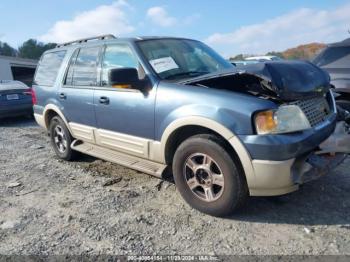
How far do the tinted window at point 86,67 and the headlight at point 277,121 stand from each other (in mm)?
2587

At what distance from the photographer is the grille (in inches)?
134

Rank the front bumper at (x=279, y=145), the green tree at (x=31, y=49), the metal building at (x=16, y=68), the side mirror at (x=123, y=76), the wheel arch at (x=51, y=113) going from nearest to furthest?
the front bumper at (x=279, y=145), the side mirror at (x=123, y=76), the wheel arch at (x=51, y=113), the metal building at (x=16, y=68), the green tree at (x=31, y=49)

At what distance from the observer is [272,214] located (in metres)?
3.56

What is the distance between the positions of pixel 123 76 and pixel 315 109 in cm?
207

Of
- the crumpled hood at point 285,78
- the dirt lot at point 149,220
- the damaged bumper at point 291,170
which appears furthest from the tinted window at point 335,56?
the damaged bumper at point 291,170

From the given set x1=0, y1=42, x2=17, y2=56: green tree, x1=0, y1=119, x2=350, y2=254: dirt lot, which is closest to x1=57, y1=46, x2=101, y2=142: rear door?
x1=0, y1=119, x2=350, y2=254: dirt lot

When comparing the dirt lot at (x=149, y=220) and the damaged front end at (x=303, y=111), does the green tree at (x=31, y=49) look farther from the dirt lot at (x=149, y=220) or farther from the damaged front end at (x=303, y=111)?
the damaged front end at (x=303, y=111)

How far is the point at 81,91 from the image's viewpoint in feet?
16.2

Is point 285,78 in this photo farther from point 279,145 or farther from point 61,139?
point 61,139

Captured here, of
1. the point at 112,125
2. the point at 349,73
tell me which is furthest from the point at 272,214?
the point at 349,73

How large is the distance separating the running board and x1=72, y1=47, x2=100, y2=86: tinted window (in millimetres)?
958

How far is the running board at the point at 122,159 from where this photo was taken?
13.3ft

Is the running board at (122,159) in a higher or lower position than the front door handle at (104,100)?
lower

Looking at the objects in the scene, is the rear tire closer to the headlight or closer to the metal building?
the headlight
